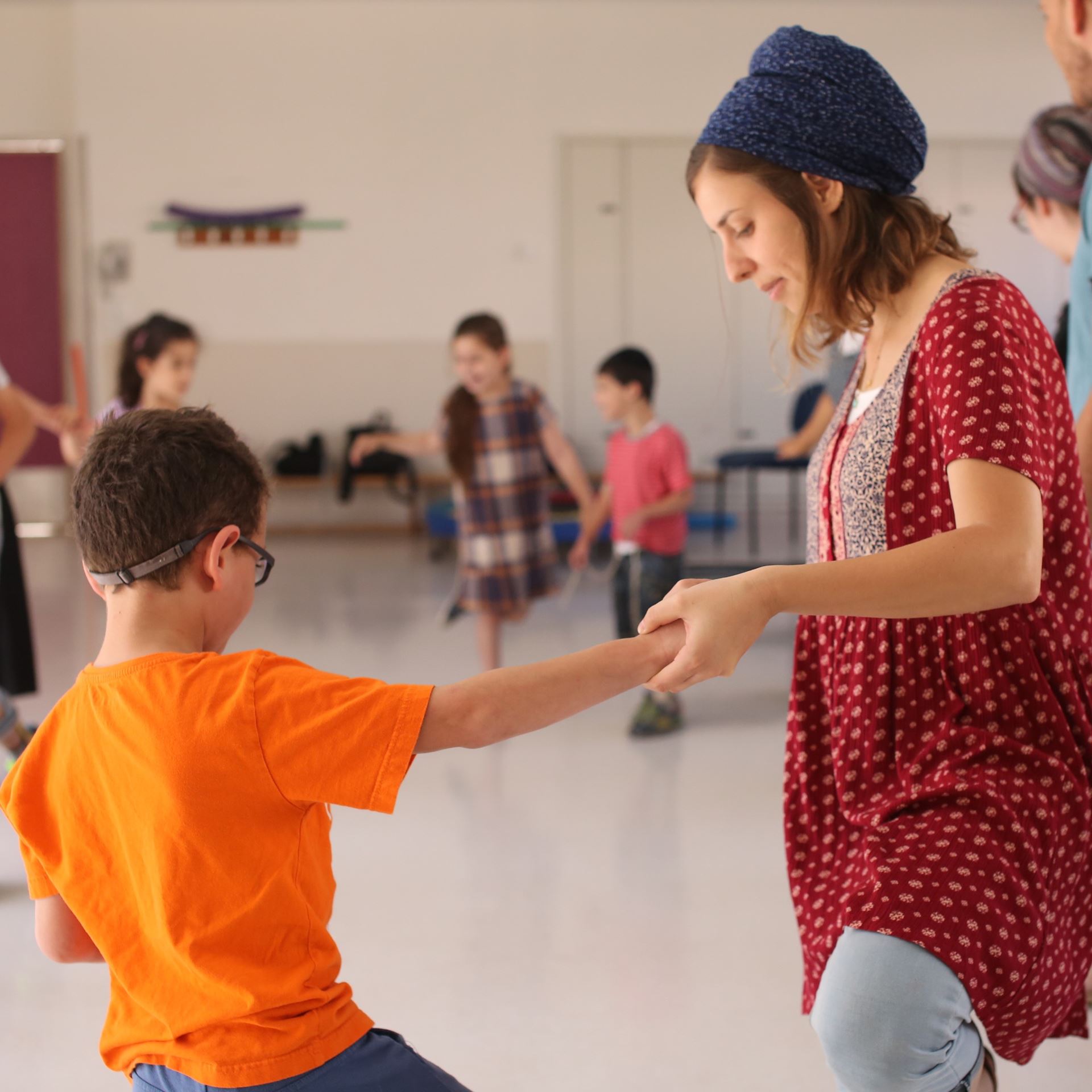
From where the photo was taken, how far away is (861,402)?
1.33m

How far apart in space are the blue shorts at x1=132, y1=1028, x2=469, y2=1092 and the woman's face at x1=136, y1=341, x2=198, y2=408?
9.27 ft

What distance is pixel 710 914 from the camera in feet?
7.80

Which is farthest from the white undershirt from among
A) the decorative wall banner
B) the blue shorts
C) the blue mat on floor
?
the decorative wall banner

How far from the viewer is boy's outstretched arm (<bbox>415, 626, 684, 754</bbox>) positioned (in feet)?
3.36

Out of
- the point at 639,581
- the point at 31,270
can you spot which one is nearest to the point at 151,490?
the point at 639,581

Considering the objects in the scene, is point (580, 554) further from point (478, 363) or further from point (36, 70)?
point (36, 70)

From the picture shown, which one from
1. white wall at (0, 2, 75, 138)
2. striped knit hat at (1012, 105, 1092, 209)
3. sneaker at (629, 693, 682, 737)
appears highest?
white wall at (0, 2, 75, 138)

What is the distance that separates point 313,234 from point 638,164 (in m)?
2.40

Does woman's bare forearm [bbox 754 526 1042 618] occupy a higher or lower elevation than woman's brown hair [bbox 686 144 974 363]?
lower

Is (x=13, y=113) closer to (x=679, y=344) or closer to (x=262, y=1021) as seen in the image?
(x=679, y=344)

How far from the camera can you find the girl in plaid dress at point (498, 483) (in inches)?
161

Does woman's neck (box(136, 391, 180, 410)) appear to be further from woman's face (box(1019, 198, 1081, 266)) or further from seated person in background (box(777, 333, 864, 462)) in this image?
woman's face (box(1019, 198, 1081, 266))

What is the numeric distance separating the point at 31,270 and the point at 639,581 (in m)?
6.56

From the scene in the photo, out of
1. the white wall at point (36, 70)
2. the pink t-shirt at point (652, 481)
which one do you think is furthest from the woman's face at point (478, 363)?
the white wall at point (36, 70)
